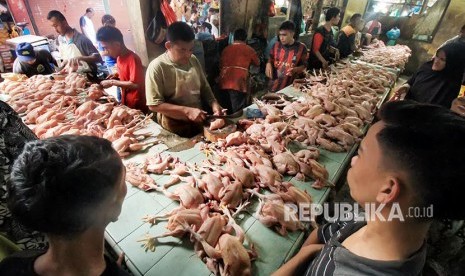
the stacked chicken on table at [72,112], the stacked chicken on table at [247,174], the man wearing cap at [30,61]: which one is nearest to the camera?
the stacked chicken on table at [247,174]

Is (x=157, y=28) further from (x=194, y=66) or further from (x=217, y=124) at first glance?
(x=217, y=124)

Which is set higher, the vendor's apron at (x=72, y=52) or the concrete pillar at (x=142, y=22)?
the concrete pillar at (x=142, y=22)

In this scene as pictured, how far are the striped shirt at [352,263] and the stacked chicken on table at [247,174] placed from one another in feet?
1.98

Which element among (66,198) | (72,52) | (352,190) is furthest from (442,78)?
(72,52)

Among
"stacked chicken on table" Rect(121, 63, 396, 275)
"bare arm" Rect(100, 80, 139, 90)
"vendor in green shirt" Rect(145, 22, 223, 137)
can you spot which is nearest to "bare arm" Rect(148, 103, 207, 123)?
"vendor in green shirt" Rect(145, 22, 223, 137)

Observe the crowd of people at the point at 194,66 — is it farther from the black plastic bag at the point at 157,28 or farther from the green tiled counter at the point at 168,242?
the green tiled counter at the point at 168,242

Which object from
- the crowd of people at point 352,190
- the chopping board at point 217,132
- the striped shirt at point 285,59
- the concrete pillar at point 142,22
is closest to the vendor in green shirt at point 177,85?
the chopping board at point 217,132

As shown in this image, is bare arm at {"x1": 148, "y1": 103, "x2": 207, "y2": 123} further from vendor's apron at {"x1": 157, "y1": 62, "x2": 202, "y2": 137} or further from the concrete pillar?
the concrete pillar

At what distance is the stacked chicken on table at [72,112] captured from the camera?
10.3 feet

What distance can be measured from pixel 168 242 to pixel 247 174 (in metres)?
1.00

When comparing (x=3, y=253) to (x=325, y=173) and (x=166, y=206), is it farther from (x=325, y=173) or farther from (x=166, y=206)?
(x=325, y=173)

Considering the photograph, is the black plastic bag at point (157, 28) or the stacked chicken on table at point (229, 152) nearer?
the stacked chicken on table at point (229, 152)

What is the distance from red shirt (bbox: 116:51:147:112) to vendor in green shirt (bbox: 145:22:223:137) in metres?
0.74

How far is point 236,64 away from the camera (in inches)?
233
